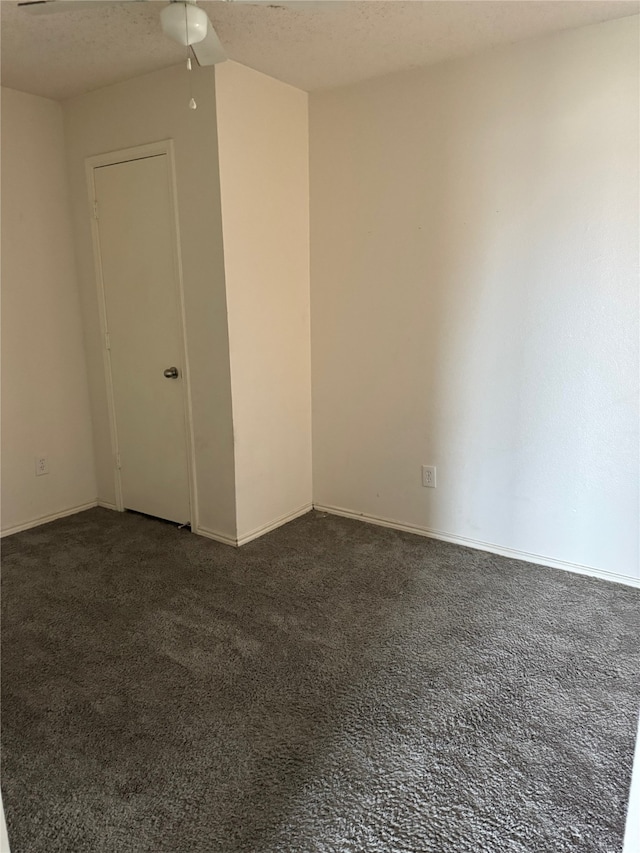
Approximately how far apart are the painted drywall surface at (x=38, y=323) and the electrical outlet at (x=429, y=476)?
2144 mm

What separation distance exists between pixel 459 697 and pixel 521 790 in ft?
1.27

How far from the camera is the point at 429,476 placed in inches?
125

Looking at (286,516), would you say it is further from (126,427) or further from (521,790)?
(521,790)

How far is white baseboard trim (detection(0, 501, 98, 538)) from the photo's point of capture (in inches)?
130

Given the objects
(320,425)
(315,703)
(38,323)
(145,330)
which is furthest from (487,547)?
(38,323)

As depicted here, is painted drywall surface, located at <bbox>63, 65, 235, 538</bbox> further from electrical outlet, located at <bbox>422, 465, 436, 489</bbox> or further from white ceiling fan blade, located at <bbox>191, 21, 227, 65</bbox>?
electrical outlet, located at <bbox>422, 465, 436, 489</bbox>

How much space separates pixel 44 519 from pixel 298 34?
2.90 meters

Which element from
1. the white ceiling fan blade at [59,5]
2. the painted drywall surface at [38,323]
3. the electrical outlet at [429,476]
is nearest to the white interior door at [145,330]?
the painted drywall surface at [38,323]

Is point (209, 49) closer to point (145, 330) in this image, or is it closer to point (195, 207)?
point (195, 207)

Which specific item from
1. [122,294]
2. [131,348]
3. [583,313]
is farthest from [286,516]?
[583,313]

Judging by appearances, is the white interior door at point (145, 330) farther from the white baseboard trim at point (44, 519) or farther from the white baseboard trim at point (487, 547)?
the white baseboard trim at point (487, 547)

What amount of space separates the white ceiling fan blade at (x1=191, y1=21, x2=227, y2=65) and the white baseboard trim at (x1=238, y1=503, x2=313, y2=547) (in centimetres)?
221

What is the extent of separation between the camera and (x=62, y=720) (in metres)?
1.86

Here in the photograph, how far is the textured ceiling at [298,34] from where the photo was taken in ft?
7.21
